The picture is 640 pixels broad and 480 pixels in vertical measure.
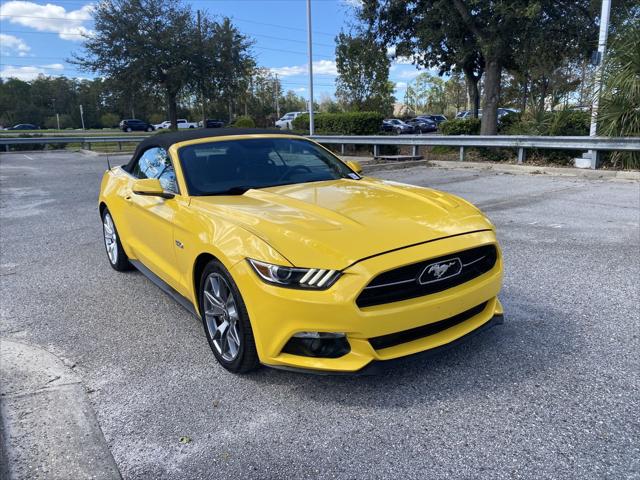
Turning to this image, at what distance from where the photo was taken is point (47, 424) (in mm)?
2721

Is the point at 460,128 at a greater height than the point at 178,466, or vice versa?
the point at 460,128

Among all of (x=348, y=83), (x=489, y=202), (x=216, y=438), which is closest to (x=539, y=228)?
(x=489, y=202)

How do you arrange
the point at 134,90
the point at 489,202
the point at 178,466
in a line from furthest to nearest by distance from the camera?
the point at 134,90, the point at 489,202, the point at 178,466

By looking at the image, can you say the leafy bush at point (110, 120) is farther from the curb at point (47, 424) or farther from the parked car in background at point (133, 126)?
the curb at point (47, 424)

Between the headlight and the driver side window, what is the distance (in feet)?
5.01

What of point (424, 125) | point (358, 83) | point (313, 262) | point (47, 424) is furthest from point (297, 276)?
point (424, 125)

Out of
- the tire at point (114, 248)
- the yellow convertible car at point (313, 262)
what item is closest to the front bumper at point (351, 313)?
the yellow convertible car at point (313, 262)

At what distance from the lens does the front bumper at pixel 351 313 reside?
2557 millimetres

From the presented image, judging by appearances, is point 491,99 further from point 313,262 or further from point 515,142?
point 313,262

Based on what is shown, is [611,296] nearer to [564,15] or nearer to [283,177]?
[283,177]

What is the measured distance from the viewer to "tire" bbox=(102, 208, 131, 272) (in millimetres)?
5219

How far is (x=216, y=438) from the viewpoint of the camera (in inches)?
99.7

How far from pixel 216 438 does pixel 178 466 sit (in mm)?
244

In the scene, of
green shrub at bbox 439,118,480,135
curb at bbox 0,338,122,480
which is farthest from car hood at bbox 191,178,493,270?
green shrub at bbox 439,118,480,135
